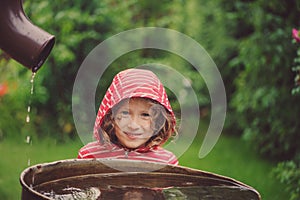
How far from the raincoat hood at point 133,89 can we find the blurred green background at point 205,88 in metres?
1.20

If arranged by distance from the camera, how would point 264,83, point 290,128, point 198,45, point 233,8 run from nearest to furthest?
point 290,128, point 264,83, point 233,8, point 198,45

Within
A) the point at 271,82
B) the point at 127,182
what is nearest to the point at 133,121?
the point at 127,182

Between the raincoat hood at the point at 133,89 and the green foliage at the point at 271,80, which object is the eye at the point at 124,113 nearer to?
the raincoat hood at the point at 133,89

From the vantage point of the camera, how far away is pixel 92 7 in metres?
5.67

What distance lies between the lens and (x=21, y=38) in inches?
69.2

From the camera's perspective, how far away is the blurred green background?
458 centimetres

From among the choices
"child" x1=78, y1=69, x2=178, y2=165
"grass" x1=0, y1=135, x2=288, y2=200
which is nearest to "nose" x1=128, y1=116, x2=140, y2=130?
"child" x1=78, y1=69, x2=178, y2=165

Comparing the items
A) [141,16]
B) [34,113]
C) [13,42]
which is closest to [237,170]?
[34,113]

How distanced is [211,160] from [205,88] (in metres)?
1.61

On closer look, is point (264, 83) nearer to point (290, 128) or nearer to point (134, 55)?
point (290, 128)

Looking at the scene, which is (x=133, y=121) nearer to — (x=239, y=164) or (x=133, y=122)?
(x=133, y=122)

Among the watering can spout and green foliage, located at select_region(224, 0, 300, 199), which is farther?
A: green foliage, located at select_region(224, 0, 300, 199)

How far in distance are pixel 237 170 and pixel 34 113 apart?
2.02m

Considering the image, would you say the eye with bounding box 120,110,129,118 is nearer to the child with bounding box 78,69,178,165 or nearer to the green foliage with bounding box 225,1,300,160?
the child with bounding box 78,69,178,165
